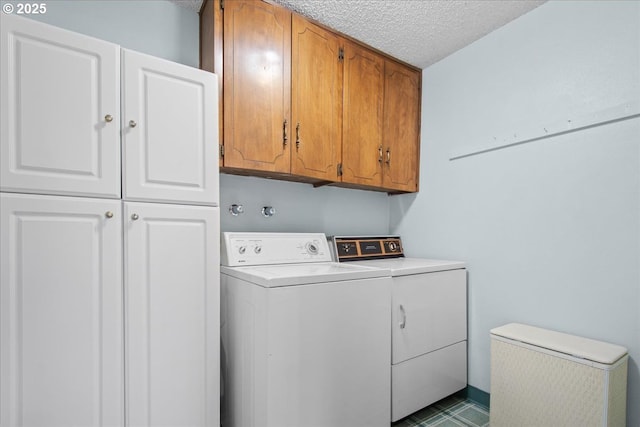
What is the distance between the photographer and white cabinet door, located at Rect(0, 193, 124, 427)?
1091 mm

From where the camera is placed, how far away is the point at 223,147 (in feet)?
5.51

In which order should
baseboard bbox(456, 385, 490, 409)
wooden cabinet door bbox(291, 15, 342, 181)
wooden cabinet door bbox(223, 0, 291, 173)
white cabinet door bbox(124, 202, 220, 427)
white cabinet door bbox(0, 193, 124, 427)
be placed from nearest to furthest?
white cabinet door bbox(0, 193, 124, 427) → white cabinet door bbox(124, 202, 220, 427) → wooden cabinet door bbox(223, 0, 291, 173) → wooden cabinet door bbox(291, 15, 342, 181) → baseboard bbox(456, 385, 490, 409)

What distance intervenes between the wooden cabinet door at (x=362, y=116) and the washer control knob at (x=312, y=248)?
51 centimetres

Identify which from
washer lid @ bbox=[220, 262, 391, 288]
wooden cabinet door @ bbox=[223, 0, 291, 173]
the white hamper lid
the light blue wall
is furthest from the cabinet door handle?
the white hamper lid

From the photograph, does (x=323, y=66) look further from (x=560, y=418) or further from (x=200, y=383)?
(x=560, y=418)

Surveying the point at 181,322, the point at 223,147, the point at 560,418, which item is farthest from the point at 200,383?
the point at 560,418

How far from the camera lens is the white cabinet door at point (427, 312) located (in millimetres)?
1808

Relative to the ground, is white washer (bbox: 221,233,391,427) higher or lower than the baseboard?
higher

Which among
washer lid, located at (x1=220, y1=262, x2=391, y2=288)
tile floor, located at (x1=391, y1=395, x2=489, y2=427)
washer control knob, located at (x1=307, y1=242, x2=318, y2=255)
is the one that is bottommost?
tile floor, located at (x1=391, y1=395, x2=489, y2=427)

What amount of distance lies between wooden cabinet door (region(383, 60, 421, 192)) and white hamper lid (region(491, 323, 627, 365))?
1232mm

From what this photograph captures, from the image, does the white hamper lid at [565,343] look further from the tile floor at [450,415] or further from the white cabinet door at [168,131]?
the white cabinet door at [168,131]

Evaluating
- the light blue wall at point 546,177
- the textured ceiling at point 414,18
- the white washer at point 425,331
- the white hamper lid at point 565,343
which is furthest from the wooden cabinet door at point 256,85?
the white hamper lid at point 565,343

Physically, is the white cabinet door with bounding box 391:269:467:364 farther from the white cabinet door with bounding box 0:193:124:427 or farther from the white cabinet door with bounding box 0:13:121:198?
the white cabinet door with bounding box 0:13:121:198

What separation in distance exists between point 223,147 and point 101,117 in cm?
56
